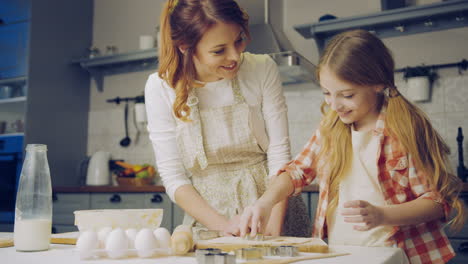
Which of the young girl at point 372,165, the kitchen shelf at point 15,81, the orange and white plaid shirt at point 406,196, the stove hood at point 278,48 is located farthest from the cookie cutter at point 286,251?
the kitchen shelf at point 15,81

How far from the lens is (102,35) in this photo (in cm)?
405

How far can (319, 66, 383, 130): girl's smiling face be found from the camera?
122cm

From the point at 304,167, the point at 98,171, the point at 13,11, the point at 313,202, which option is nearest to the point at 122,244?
the point at 304,167

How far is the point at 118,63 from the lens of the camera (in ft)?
12.4

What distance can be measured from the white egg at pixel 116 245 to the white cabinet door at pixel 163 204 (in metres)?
1.99

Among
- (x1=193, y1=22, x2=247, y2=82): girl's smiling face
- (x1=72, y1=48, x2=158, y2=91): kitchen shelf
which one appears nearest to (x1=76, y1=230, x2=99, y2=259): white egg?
(x1=193, y1=22, x2=247, y2=82): girl's smiling face

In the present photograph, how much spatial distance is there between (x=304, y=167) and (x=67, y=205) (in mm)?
2276

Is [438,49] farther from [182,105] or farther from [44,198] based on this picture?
[44,198]

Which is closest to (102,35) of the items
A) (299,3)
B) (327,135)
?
(299,3)

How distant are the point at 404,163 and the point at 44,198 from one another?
803 millimetres

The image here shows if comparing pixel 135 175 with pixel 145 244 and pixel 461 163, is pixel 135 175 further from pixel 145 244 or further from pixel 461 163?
pixel 145 244

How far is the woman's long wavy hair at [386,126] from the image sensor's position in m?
1.13

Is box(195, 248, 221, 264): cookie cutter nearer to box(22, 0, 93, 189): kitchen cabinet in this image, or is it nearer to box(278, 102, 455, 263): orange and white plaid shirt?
box(278, 102, 455, 263): orange and white plaid shirt

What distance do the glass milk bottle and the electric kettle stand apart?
2.63 m
